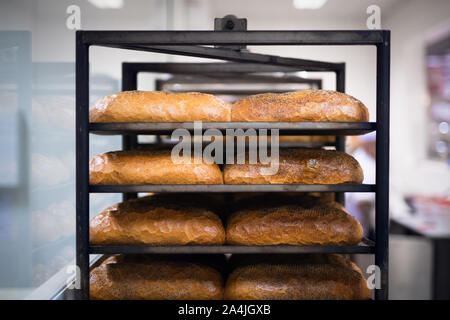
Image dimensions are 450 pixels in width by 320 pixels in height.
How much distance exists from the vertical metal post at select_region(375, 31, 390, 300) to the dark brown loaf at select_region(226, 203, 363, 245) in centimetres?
14

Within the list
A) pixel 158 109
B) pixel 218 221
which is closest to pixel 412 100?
pixel 218 221

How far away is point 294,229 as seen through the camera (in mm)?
1293

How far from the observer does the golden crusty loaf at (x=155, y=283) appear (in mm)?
1278

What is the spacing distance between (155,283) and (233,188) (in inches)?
20.0

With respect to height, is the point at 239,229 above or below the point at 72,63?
below

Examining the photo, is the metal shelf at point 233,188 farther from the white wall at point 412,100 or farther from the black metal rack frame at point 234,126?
the white wall at point 412,100

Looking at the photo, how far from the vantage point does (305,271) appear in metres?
1.33

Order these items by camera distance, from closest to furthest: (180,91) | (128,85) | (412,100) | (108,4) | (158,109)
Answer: (158,109) → (128,85) → (180,91) → (108,4) → (412,100)

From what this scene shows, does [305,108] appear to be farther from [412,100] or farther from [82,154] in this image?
[412,100]

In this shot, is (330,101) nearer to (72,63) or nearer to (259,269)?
(259,269)

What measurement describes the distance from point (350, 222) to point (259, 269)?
0.42 metres

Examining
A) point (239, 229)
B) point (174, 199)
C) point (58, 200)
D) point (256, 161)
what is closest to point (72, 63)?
point (58, 200)

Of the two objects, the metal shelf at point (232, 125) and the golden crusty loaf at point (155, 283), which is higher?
the metal shelf at point (232, 125)

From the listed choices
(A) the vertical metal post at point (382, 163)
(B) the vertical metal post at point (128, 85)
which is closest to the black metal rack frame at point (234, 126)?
(A) the vertical metal post at point (382, 163)
